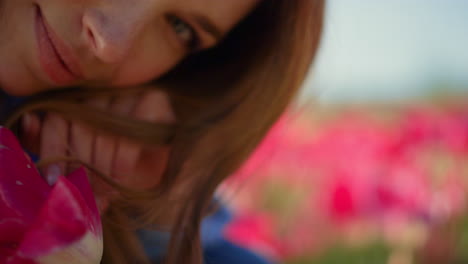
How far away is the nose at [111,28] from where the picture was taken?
0.77m

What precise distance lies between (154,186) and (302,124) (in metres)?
0.94

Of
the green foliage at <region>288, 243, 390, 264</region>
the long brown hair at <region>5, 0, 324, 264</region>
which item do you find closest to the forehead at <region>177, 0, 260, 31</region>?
the long brown hair at <region>5, 0, 324, 264</region>

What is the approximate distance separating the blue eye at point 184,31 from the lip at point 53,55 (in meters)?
0.17

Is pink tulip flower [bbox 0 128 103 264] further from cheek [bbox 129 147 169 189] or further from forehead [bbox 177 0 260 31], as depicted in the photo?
cheek [bbox 129 147 169 189]

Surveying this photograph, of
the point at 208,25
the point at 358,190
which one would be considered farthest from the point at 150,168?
the point at 358,190

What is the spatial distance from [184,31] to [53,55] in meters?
0.23

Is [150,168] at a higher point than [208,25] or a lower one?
lower

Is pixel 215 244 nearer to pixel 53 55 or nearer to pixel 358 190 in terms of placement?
pixel 358 190

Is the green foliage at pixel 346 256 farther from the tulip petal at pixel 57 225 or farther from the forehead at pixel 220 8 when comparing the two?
the tulip petal at pixel 57 225

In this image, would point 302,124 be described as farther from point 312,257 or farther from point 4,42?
point 4,42

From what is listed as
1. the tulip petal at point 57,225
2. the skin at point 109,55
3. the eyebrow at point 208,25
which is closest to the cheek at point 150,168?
the skin at point 109,55

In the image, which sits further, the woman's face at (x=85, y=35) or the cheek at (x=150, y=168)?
the cheek at (x=150, y=168)

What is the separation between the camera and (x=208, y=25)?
934mm

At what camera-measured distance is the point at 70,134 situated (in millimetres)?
952
